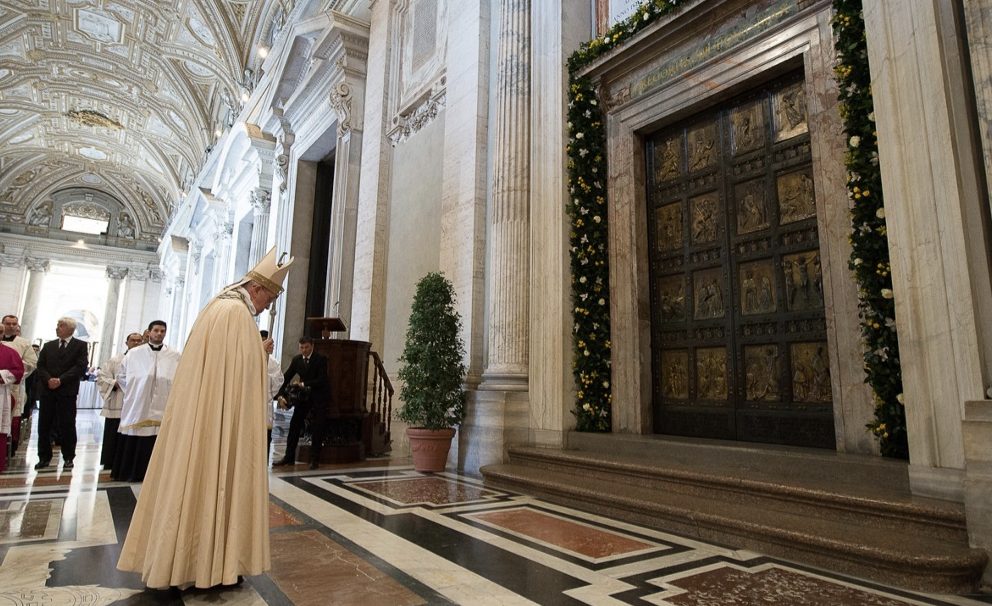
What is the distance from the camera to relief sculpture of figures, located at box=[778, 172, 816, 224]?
467cm

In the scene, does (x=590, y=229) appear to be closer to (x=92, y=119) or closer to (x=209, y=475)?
(x=209, y=475)

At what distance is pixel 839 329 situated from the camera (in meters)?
4.13

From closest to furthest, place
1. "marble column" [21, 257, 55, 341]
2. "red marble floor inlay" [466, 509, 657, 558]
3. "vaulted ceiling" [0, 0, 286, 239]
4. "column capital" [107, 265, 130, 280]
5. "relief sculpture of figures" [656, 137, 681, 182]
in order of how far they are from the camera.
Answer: "red marble floor inlay" [466, 509, 657, 558]
"relief sculpture of figures" [656, 137, 681, 182]
"vaulted ceiling" [0, 0, 286, 239]
"marble column" [21, 257, 55, 341]
"column capital" [107, 265, 130, 280]

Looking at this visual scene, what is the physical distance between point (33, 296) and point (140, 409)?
29605mm

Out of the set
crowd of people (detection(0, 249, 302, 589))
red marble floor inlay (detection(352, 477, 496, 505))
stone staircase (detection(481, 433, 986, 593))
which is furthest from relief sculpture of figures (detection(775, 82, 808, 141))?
crowd of people (detection(0, 249, 302, 589))

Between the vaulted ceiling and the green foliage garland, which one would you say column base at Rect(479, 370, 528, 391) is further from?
the vaulted ceiling

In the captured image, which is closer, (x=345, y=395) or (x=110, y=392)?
(x=110, y=392)

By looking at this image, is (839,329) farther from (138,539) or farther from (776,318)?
(138,539)

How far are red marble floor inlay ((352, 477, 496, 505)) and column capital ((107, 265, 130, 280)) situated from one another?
31254 millimetres

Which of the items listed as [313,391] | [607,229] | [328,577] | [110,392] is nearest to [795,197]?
[607,229]

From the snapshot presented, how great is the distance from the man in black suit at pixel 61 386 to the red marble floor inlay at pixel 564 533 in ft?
15.2

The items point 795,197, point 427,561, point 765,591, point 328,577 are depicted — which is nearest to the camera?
point 765,591

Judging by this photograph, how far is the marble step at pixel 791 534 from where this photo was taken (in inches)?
94.5

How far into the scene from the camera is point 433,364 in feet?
18.4
